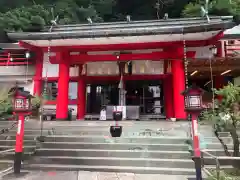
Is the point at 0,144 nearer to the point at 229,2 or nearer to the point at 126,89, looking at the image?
the point at 126,89

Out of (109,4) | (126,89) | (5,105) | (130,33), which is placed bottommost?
(5,105)

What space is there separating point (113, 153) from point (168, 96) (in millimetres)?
7057

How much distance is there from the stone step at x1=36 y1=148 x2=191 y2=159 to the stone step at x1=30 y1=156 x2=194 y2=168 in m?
0.16

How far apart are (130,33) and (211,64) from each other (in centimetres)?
508

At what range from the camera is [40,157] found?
6.41 m

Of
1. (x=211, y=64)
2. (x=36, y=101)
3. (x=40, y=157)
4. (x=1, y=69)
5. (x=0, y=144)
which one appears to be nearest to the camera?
(x=40, y=157)

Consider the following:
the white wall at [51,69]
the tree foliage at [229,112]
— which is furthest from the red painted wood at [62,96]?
the tree foliage at [229,112]

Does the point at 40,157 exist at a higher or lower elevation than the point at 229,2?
lower

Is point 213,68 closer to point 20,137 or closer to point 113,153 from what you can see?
point 113,153

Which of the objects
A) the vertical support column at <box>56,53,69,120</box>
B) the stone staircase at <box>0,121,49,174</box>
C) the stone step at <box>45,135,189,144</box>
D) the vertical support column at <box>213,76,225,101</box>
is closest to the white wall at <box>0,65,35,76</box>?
the vertical support column at <box>56,53,69,120</box>

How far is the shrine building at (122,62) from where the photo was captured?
30.0ft

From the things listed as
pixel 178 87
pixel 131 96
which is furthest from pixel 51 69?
pixel 178 87

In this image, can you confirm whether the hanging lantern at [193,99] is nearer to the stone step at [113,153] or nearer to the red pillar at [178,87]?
the stone step at [113,153]

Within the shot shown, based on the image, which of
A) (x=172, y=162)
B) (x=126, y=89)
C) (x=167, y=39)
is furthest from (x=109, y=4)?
(x=172, y=162)
